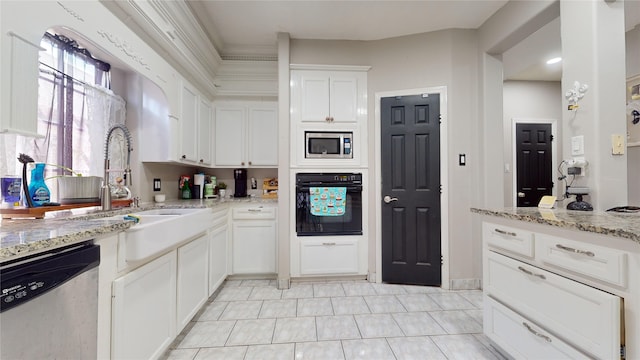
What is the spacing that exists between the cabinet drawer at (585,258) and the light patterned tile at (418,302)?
1258 millimetres

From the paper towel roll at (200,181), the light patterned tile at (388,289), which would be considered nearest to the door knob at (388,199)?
the light patterned tile at (388,289)

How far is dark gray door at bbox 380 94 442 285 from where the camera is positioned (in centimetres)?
271

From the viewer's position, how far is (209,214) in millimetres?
2191

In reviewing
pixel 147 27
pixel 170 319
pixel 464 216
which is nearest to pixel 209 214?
pixel 170 319

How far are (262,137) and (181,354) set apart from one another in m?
2.40

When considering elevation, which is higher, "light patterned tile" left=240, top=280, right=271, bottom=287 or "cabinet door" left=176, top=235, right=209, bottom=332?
"cabinet door" left=176, top=235, right=209, bottom=332

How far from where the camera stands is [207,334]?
1875 millimetres

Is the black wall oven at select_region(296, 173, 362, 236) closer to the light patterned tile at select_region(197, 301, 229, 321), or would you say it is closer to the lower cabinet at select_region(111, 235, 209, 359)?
the light patterned tile at select_region(197, 301, 229, 321)

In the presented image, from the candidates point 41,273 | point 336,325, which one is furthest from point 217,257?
point 41,273

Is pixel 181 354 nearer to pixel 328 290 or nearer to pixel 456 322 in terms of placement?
pixel 328 290

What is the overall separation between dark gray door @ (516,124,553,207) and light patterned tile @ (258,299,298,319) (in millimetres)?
3673

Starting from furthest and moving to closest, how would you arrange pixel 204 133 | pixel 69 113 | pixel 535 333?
pixel 204 133, pixel 69 113, pixel 535 333

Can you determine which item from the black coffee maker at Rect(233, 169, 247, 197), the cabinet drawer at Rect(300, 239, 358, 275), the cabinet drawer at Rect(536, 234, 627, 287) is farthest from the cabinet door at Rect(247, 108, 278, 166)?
the cabinet drawer at Rect(536, 234, 627, 287)

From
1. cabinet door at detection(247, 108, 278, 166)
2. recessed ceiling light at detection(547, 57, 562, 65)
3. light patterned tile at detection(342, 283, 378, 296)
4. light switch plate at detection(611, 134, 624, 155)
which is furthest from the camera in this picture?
cabinet door at detection(247, 108, 278, 166)
